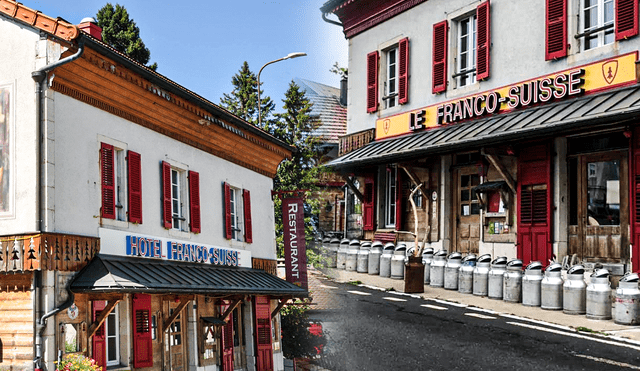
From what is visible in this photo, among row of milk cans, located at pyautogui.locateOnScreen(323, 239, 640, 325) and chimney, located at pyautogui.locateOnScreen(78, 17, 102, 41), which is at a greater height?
chimney, located at pyautogui.locateOnScreen(78, 17, 102, 41)

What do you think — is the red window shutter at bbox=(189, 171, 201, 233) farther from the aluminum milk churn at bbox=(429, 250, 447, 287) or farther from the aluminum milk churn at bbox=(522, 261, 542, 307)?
the aluminum milk churn at bbox=(522, 261, 542, 307)

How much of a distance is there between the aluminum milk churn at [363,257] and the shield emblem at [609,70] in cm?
685

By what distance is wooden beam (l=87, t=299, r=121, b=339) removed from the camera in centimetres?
1266

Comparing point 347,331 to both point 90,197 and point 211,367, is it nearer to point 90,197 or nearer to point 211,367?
point 211,367

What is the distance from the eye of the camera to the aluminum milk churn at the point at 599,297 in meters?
15.2

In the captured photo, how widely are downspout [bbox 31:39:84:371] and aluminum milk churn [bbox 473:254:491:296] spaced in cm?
896

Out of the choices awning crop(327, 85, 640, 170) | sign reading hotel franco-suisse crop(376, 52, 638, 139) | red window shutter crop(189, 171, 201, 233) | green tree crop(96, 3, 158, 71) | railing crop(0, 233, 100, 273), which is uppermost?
green tree crop(96, 3, 158, 71)

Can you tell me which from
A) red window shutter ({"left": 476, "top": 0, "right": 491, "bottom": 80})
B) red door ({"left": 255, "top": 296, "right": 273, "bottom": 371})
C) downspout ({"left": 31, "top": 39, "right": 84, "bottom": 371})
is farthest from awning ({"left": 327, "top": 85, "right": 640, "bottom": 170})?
downspout ({"left": 31, "top": 39, "right": 84, "bottom": 371})

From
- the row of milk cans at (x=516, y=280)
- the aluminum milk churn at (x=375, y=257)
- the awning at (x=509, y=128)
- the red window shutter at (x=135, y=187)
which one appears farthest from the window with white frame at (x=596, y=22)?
the red window shutter at (x=135, y=187)

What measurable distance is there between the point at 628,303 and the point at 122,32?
84.0ft

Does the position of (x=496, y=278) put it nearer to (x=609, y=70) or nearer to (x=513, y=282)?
(x=513, y=282)

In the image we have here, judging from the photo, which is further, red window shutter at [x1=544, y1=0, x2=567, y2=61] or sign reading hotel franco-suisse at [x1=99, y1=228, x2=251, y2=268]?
red window shutter at [x1=544, y1=0, x2=567, y2=61]

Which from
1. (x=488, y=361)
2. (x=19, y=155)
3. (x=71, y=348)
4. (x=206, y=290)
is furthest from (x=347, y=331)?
(x=19, y=155)

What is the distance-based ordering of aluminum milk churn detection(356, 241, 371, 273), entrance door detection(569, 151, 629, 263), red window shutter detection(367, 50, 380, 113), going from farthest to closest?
red window shutter detection(367, 50, 380, 113)
aluminum milk churn detection(356, 241, 371, 273)
entrance door detection(569, 151, 629, 263)
